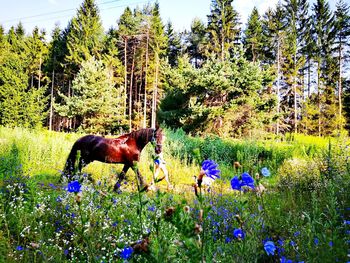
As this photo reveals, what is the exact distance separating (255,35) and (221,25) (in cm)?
575

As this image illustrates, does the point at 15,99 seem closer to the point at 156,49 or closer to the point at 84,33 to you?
the point at 84,33

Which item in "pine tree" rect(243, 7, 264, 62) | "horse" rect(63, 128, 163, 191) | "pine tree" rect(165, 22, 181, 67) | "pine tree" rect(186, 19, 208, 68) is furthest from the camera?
"pine tree" rect(165, 22, 181, 67)

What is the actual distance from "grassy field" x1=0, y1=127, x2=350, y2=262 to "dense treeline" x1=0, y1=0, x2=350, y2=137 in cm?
993

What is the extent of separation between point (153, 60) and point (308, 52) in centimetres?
1804

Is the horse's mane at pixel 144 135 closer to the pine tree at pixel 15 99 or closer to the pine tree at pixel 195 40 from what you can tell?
the pine tree at pixel 15 99

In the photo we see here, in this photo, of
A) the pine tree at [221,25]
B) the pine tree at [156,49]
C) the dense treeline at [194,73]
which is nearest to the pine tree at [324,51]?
the dense treeline at [194,73]

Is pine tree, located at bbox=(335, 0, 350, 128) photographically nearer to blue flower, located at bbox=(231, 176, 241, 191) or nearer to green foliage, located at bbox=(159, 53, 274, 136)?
green foliage, located at bbox=(159, 53, 274, 136)

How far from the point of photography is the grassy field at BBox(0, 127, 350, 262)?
56.7 inches

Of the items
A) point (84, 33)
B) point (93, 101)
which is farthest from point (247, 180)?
point (84, 33)

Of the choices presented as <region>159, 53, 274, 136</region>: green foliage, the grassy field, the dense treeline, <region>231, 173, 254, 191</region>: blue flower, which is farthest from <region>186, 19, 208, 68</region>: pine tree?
<region>231, 173, 254, 191</region>: blue flower

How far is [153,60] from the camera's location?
1385 inches

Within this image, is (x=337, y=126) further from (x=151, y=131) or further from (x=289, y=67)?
(x=151, y=131)

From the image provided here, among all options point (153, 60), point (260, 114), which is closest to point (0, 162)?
point (260, 114)

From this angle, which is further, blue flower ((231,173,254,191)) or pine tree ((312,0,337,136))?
pine tree ((312,0,337,136))
